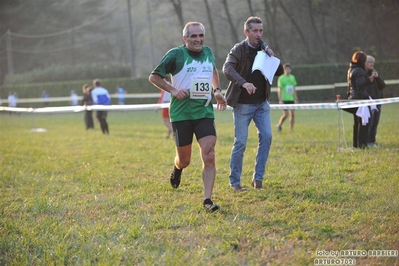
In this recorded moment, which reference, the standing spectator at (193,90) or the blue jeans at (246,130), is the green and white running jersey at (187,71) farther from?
the blue jeans at (246,130)

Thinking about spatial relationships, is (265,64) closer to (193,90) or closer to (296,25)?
(193,90)

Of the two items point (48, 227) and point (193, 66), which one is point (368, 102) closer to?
point (193, 66)

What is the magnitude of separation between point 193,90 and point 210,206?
4.00 feet

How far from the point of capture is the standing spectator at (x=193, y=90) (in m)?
5.92

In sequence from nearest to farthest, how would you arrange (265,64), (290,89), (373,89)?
1. (265,64)
2. (373,89)
3. (290,89)

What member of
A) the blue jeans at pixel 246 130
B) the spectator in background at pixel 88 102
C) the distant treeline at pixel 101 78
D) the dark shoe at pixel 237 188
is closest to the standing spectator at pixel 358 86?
the blue jeans at pixel 246 130

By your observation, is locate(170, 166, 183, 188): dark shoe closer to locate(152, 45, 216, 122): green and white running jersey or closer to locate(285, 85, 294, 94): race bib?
locate(152, 45, 216, 122): green and white running jersey

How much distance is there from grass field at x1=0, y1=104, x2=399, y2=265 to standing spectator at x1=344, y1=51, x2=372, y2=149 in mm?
413

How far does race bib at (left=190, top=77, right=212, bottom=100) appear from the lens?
5.91 m

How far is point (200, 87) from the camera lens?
592 centimetres

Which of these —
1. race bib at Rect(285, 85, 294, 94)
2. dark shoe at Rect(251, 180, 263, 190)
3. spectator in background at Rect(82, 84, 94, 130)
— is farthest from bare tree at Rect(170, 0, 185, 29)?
dark shoe at Rect(251, 180, 263, 190)

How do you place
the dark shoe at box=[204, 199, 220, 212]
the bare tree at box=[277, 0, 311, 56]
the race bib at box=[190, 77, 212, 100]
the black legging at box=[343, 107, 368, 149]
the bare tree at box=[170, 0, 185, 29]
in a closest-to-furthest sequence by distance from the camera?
the dark shoe at box=[204, 199, 220, 212] < the race bib at box=[190, 77, 212, 100] < the black legging at box=[343, 107, 368, 149] < the bare tree at box=[277, 0, 311, 56] < the bare tree at box=[170, 0, 185, 29]

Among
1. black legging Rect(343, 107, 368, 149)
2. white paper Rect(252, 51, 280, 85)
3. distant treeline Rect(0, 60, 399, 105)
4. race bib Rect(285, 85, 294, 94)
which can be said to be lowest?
black legging Rect(343, 107, 368, 149)

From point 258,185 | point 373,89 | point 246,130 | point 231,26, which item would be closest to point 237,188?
point 258,185
